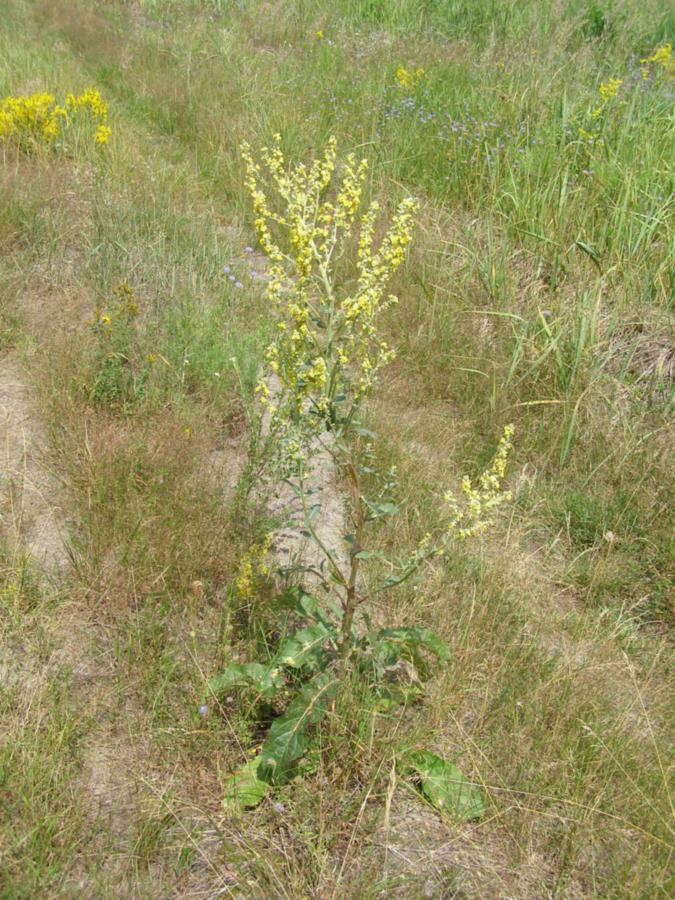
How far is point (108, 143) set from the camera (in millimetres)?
4855

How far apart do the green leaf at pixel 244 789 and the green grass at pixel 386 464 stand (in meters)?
0.04

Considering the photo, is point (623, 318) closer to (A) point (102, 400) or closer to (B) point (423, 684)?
(B) point (423, 684)

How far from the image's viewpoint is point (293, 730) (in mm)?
1806

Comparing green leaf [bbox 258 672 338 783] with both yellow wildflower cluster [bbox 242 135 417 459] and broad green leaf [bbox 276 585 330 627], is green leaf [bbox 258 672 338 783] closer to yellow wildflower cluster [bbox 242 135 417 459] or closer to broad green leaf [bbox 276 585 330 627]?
broad green leaf [bbox 276 585 330 627]

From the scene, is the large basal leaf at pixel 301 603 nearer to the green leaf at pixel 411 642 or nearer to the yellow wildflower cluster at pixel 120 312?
the green leaf at pixel 411 642

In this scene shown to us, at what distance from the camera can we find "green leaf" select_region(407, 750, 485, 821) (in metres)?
1.84

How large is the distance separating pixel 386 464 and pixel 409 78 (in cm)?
420

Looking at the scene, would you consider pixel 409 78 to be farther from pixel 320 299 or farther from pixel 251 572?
pixel 251 572

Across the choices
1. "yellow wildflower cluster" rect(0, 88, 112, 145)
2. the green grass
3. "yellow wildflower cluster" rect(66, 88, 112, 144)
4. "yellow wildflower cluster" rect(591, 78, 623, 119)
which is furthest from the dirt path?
"yellow wildflower cluster" rect(591, 78, 623, 119)

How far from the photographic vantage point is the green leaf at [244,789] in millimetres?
1785

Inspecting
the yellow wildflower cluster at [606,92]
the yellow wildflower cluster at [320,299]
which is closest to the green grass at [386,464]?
the yellow wildflower cluster at [606,92]

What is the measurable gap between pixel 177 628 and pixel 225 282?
2154mm

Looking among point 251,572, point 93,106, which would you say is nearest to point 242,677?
point 251,572

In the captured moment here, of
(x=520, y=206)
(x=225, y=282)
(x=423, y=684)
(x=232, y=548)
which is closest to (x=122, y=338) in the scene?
(x=225, y=282)
